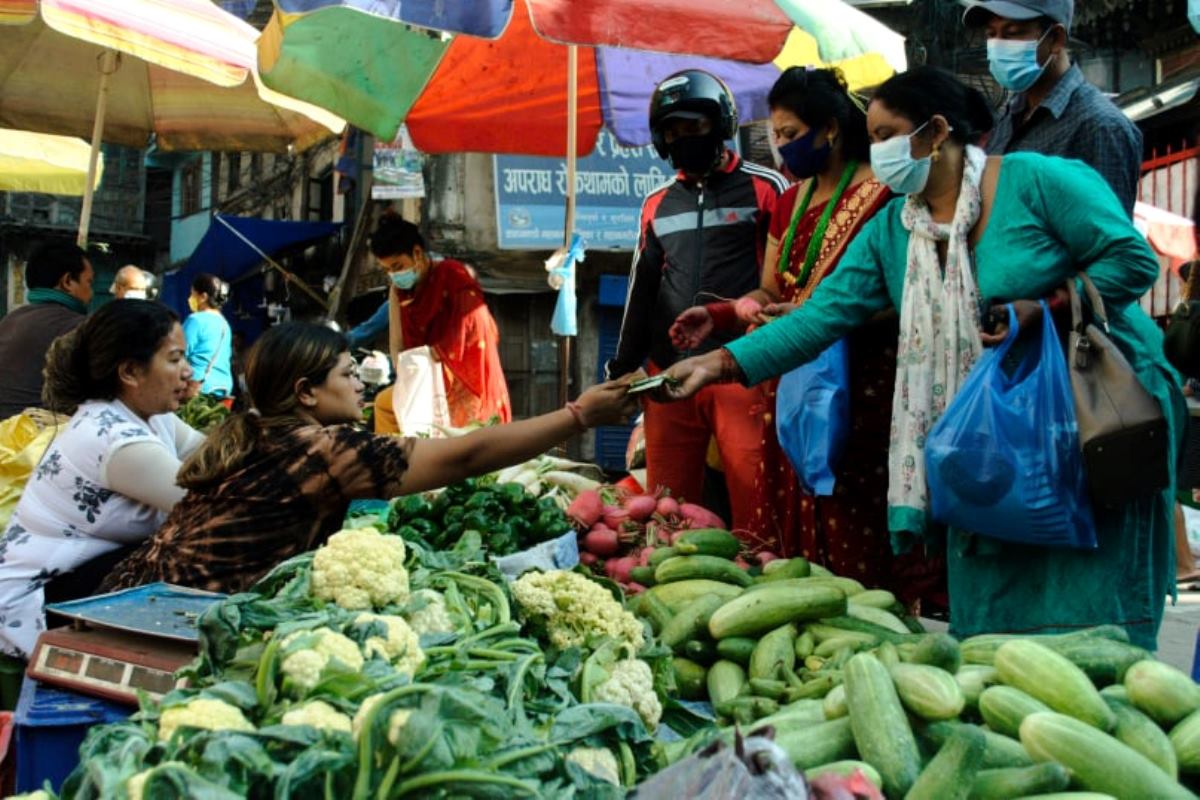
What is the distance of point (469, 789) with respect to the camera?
1.59m

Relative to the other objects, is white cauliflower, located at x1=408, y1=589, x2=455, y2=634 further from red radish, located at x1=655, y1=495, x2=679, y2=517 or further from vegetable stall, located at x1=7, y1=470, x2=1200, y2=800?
red radish, located at x1=655, y1=495, x2=679, y2=517

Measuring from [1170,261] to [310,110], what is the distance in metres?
8.20

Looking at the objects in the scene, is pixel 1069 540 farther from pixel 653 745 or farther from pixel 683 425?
pixel 683 425

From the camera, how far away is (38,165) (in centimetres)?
985

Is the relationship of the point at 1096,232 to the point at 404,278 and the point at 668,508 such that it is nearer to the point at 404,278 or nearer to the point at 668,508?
the point at 668,508

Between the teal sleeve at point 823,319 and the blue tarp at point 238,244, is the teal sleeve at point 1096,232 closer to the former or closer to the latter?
the teal sleeve at point 823,319

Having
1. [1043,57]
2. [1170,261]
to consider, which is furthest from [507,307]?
[1043,57]

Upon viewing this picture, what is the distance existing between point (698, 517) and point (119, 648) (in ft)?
7.72

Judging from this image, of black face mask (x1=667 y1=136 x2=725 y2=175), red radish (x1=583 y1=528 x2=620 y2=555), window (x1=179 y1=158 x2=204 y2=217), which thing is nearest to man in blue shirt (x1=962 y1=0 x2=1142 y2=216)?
black face mask (x1=667 y1=136 x2=725 y2=175)

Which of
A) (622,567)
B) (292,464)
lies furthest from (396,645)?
(622,567)

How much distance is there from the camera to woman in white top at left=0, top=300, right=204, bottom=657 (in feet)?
11.8

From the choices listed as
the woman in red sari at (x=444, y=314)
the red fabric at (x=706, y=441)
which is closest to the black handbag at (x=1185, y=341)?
the red fabric at (x=706, y=441)

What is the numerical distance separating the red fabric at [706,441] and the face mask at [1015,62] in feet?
4.98

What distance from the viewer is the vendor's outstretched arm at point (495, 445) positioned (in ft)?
10.3
